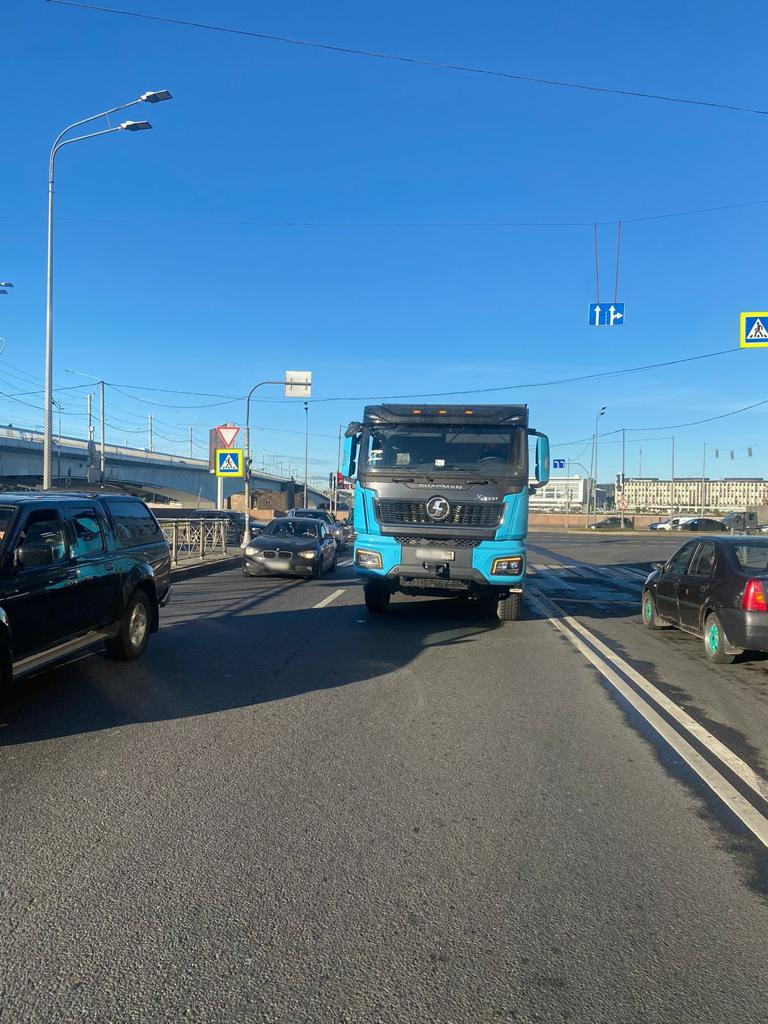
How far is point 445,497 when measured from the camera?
11.1 metres

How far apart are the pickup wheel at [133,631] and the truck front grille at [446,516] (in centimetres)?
392

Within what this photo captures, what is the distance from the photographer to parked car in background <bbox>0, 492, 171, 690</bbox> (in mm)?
5945

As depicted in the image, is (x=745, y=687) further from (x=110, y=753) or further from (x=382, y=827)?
(x=110, y=753)

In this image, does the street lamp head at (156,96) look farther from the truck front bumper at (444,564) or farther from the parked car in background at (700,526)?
the parked car in background at (700,526)

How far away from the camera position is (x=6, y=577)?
19.1ft

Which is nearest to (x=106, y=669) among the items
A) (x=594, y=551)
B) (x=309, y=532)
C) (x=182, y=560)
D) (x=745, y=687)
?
(x=745, y=687)

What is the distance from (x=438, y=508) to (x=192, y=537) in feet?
51.8

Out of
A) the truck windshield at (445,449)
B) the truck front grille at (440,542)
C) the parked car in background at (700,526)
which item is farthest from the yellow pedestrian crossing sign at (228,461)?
the parked car in background at (700,526)

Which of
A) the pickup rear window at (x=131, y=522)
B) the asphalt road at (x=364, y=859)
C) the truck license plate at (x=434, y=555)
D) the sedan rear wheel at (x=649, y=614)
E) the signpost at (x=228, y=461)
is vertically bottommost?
the asphalt road at (x=364, y=859)

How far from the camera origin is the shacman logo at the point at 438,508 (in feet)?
36.5

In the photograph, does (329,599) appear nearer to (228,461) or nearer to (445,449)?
(445,449)

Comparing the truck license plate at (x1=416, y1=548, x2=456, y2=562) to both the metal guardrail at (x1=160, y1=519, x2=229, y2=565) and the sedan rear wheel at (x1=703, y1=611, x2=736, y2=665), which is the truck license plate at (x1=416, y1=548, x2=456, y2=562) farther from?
the metal guardrail at (x1=160, y1=519, x2=229, y2=565)

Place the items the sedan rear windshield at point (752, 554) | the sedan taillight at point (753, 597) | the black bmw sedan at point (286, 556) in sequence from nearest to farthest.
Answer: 1. the sedan taillight at point (753, 597)
2. the sedan rear windshield at point (752, 554)
3. the black bmw sedan at point (286, 556)

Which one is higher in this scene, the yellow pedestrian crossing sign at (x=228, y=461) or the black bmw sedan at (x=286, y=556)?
the yellow pedestrian crossing sign at (x=228, y=461)
